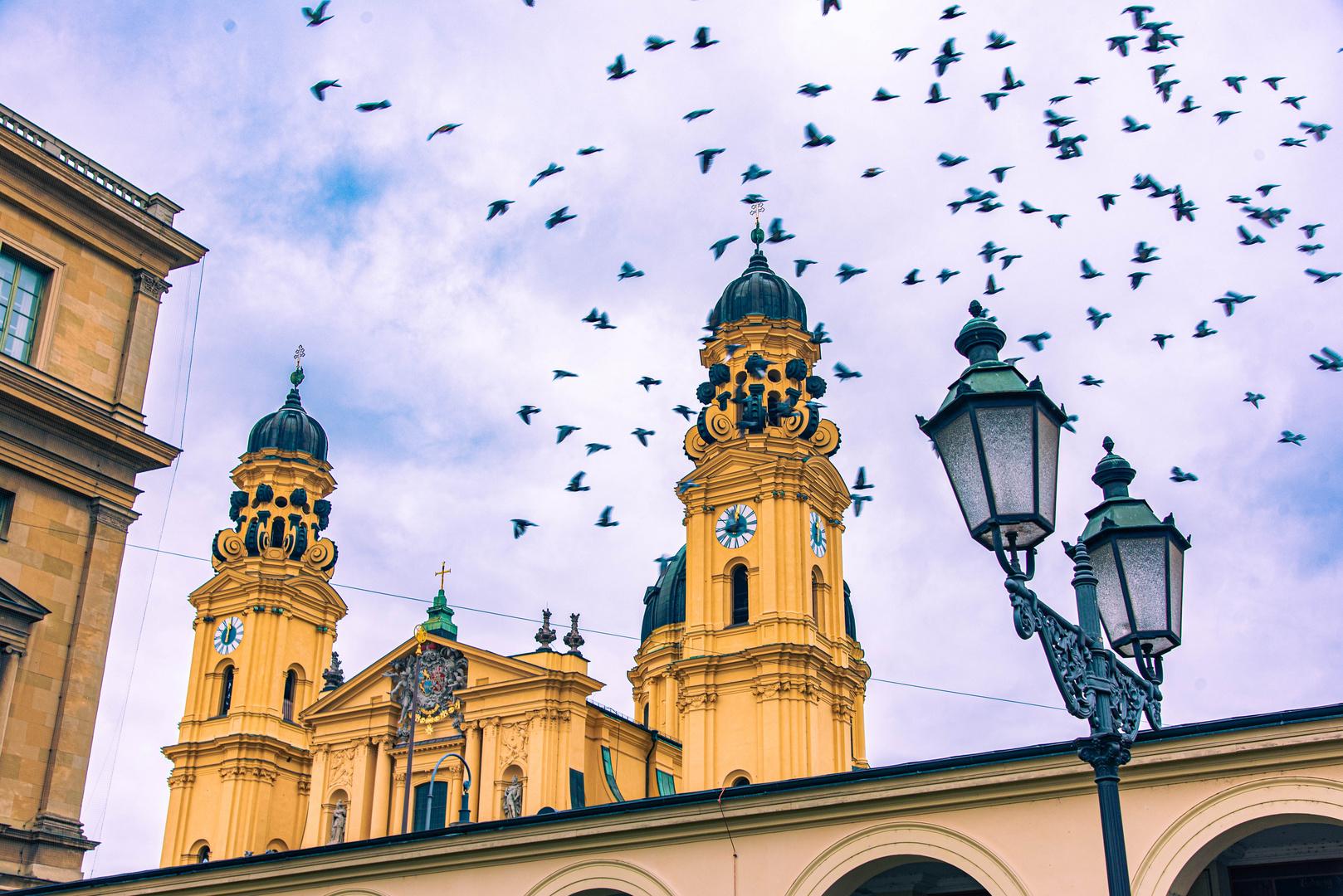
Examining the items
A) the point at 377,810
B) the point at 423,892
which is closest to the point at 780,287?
the point at 377,810

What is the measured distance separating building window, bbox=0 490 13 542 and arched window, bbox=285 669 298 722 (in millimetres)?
33178

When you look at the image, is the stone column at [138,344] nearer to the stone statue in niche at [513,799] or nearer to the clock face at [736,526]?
the stone statue in niche at [513,799]

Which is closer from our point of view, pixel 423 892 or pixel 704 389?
pixel 423 892

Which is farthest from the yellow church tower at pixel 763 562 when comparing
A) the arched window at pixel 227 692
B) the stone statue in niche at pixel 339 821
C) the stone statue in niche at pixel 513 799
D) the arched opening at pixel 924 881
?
the arched opening at pixel 924 881

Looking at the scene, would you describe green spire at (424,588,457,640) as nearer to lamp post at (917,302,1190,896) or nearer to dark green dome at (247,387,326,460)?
dark green dome at (247,387,326,460)

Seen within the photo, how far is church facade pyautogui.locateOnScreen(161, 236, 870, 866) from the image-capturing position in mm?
40219

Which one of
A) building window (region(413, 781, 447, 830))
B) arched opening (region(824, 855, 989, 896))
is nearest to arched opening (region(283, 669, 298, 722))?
building window (region(413, 781, 447, 830))

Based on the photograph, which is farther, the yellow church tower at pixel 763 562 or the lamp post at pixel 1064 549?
the yellow church tower at pixel 763 562

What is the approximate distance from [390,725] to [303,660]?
32.4 feet

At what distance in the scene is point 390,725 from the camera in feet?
148

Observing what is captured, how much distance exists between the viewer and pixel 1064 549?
24.3 feet

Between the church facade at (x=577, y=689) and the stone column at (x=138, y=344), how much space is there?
55.9 ft

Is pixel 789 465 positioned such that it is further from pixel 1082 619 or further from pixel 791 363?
pixel 1082 619

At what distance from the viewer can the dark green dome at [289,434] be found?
55.4m
